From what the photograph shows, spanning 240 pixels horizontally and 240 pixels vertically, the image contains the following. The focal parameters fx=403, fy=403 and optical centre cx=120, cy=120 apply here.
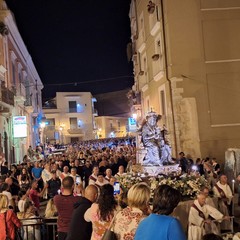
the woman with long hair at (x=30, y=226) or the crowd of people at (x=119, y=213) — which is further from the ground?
the crowd of people at (x=119, y=213)

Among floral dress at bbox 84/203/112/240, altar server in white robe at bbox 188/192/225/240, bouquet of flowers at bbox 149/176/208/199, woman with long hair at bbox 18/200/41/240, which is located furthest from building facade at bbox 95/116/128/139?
floral dress at bbox 84/203/112/240

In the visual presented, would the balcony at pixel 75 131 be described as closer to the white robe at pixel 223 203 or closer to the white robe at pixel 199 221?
the white robe at pixel 223 203

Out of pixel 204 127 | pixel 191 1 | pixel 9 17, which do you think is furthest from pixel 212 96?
pixel 9 17

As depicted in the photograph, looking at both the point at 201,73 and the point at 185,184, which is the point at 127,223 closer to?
the point at 185,184

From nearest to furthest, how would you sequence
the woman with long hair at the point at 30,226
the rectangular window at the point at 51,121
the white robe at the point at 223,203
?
the woman with long hair at the point at 30,226 < the white robe at the point at 223,203 < the rectangular window at the point at 51,121

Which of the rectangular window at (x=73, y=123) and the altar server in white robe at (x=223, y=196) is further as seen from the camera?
the rectangular window at (x=73, y=123)

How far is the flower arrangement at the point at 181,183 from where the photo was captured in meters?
9.02

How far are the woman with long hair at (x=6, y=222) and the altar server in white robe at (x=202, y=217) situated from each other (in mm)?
3030

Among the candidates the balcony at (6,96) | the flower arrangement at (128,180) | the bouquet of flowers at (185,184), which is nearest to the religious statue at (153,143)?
the flower arrangement at (128,180)

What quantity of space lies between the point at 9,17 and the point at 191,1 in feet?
42.6

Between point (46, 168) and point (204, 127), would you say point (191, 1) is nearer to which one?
point (204, 127)

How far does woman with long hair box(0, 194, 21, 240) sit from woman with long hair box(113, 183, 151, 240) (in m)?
2.62

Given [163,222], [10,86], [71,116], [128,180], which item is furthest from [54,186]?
[71,116]

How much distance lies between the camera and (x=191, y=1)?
64.2 feet
